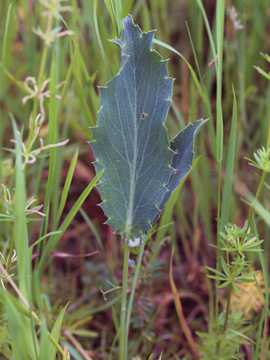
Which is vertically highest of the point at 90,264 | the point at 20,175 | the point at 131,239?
the point at 20,175

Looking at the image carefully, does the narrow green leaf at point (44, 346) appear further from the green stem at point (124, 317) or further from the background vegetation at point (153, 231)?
the green stem at point (124, 317)

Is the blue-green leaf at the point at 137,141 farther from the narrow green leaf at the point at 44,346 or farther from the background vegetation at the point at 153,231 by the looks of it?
the narrow green leaf at the point at 44,346

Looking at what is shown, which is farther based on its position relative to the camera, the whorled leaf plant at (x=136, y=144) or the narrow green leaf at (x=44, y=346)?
the whorled leaf plant at (x=136, y=144)

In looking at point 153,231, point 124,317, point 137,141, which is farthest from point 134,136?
point 124,317

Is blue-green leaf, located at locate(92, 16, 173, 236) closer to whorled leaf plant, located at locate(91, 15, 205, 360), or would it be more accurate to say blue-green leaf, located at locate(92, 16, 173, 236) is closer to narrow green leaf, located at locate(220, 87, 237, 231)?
whorled leaf plant, located at locate(91, 15, 205, 360)

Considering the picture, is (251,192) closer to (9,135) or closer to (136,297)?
(136,297)

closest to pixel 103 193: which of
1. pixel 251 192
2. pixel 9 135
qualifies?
pixel 251 192

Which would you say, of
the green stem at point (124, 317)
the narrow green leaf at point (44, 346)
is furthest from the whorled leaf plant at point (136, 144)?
the narrow green leaf at point (44, 346)

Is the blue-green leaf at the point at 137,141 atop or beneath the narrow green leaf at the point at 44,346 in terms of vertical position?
atop

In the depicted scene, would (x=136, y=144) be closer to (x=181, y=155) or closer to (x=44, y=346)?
(x=181, y=155)
